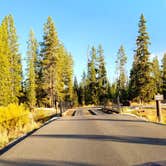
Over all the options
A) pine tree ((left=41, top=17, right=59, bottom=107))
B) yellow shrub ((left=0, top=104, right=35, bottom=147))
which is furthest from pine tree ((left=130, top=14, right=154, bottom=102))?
yellow shrub ((left=0, top=104, right=35, bottom=147))

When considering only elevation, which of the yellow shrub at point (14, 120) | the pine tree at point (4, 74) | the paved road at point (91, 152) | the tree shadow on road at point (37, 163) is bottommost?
the tree shadow on road at point (37, 163)

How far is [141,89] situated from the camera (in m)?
63.6

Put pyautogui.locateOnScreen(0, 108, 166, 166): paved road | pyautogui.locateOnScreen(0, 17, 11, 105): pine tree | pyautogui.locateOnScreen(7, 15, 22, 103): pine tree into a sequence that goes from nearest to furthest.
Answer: pyautogui.locateOnScreen(0, 108, 166, 166): paved road
pyautogui.locateOnScreen(0, 17, 11, 105): pine tree
pyautogui.locateOnScreen(7, 15, 22, 103): pine tree

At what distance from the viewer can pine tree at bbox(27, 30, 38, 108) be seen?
233 feet

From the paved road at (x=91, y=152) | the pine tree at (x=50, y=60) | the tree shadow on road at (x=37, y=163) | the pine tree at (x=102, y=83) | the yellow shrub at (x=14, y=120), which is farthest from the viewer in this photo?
the pine tree at (x=102, y=83)

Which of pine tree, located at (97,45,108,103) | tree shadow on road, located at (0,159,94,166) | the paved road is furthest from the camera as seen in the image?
pine tree, located at (97,45,108,103)

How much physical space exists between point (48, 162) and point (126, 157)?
1.95m

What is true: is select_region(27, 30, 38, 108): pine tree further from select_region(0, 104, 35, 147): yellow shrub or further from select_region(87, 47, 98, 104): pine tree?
select_region(0, 104, 35, 147): yellow shrub

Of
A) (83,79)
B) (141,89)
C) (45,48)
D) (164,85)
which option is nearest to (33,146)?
(141,89)

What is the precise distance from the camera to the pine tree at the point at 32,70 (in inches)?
2793

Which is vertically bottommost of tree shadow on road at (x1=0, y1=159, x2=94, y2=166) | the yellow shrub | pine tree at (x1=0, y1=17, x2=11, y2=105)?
tree shadow on road at (x1=0, y1=159, x2=94, y2=166)

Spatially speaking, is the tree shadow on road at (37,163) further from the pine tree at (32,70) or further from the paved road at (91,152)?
the pine tree at (32,70)

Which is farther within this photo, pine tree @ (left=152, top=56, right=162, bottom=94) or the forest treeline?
pine tree @ (left=152, top=56, right=162, bottom=94)

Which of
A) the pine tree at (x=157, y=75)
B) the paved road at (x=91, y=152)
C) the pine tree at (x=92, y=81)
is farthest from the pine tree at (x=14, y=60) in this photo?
the paved road at (x=91, y=152)
